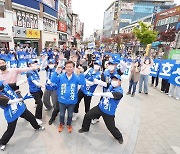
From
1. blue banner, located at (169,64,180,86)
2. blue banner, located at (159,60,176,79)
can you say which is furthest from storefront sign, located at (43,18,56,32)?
blue banner, located at (169,64,180,86)

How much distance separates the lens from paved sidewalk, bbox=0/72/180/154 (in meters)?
3.43

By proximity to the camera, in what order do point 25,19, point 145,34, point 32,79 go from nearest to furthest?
point 32,79 < point 25,19 < point 145,34

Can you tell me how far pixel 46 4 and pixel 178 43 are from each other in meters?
24.1

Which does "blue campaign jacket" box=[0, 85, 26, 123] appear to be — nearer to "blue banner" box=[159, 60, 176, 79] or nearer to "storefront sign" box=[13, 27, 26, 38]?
"blue banner" box=[159, 60, 176, 79]

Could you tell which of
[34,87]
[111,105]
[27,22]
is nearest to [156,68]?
[111,105]

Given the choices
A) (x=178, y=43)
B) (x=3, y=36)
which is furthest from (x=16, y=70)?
(x=178, y=43)

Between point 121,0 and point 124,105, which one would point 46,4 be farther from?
point 121,0

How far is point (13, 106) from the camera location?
3176 mm

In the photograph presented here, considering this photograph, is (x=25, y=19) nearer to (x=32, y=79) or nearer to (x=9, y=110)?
(x=32, y=79)

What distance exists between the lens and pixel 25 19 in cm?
2053

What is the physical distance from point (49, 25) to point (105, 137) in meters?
27.6

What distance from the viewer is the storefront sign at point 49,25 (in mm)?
25975

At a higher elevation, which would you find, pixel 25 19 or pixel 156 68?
A: pixel 25 19

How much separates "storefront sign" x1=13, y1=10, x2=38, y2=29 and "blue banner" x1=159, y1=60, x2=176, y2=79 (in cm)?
1759
